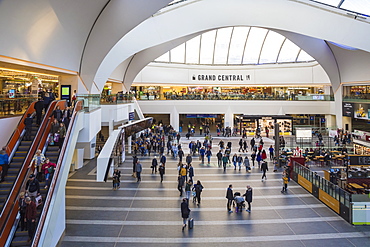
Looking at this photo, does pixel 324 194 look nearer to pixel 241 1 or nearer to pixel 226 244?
pixel 226 244

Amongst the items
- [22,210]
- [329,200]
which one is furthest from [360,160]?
[22,210]

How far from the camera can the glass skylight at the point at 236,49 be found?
34.5 m

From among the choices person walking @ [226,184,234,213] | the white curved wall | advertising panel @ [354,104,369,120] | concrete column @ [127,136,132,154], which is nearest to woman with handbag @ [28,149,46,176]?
person walking @ [226,184,234,213]

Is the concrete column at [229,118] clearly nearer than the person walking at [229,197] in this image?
No

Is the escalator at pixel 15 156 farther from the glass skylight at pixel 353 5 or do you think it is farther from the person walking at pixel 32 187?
the glass skylight at pixel 353 5

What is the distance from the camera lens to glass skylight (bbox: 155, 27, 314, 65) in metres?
34.5

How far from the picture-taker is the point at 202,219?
9.53 m

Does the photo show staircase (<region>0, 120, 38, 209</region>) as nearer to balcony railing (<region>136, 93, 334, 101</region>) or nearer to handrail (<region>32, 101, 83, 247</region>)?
handrail (<region>32, 101, 83, 247</region>)

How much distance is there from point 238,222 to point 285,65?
29.7 m

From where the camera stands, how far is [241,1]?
19641 mm

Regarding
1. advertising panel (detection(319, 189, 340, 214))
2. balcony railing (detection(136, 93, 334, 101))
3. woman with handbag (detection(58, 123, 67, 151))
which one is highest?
balcony railing (detection(136, 93, 334, 101))

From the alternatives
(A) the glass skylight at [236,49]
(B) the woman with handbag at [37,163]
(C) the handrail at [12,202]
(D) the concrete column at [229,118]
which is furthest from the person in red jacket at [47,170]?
(A) the glass skylight at [236,49]

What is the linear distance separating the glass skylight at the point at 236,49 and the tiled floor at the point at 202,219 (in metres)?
24.7

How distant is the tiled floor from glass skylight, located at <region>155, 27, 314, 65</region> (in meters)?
24.7
